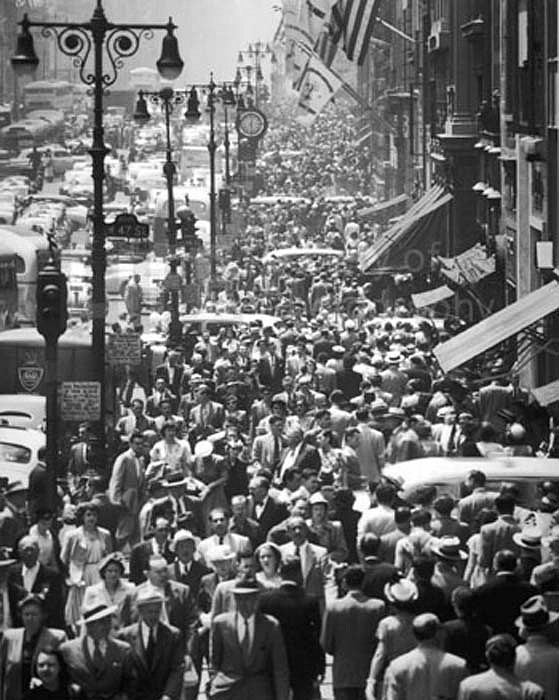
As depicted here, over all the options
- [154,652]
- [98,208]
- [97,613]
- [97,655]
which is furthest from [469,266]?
[97,655]

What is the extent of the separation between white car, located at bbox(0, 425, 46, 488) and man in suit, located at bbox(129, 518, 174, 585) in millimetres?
6827

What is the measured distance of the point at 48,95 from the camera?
156625 mm

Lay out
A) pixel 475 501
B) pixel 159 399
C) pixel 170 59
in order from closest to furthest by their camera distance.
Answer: pixel 475 501, pixel 170 59, pixel 159 399

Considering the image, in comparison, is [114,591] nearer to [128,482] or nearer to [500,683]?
[500,683]

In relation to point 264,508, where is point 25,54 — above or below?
above

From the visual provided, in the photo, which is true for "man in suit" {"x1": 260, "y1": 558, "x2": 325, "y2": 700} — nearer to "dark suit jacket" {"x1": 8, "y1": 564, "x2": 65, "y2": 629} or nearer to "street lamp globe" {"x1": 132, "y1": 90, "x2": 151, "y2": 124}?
"dark suit jacket" {"x1": 8, "y1": 564, "x2": 65, "y2": 629}

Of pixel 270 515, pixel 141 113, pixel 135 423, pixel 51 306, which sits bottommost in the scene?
pixel 135 423

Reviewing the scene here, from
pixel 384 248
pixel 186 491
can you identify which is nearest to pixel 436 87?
pixel 384 248

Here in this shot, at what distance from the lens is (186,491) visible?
22.3 meters

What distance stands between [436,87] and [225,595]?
44.4 meters

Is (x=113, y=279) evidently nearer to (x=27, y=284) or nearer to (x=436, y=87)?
(x=436, y=87)

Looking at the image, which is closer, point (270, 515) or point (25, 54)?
point (270, 515)

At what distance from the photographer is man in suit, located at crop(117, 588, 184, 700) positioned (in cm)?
1440

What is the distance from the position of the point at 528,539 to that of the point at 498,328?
14.9m
